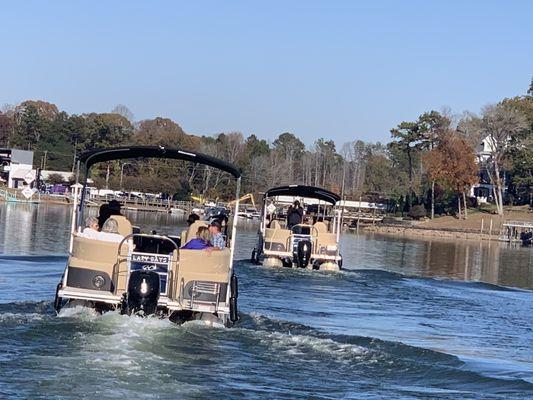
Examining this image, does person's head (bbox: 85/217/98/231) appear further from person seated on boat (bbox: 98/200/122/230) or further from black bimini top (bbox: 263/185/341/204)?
black bimini top (bbox: 263/185/341/204)

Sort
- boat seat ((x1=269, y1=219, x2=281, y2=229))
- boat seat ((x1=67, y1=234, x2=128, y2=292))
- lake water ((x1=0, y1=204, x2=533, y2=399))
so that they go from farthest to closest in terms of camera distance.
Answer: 1. boat seat ((x1=269, y1=219, x2=281, y2=229))
2. boat seat ((x1=67, y1=234, x2=128, y2=292))
3. lake water ((x1=0, y1=204, x2=533, y2=399))

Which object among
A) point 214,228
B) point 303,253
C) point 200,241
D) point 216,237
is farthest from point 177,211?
point 200,241

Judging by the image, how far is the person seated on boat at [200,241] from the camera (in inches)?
625

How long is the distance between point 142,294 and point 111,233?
1.92m

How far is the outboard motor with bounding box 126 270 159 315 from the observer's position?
1445cm

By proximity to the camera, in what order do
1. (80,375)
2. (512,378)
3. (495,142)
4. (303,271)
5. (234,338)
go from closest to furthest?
(80,375), (512,378), (234,338), (303,271), (495,142)

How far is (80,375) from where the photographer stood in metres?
11.6

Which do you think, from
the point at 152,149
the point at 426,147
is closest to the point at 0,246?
the point at 152,149

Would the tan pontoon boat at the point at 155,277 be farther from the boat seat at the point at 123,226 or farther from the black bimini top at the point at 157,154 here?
the black bimini top at the point at 157,154

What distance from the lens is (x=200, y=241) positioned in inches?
629

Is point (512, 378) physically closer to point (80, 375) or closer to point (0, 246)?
point (80, 375)

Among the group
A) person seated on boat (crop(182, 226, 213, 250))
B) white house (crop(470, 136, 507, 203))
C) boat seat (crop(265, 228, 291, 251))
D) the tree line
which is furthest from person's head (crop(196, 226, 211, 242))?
white house (crop(470, 136, 507, 203))

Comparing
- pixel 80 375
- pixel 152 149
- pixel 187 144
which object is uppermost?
pixel 187 144

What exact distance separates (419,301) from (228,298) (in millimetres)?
10685
